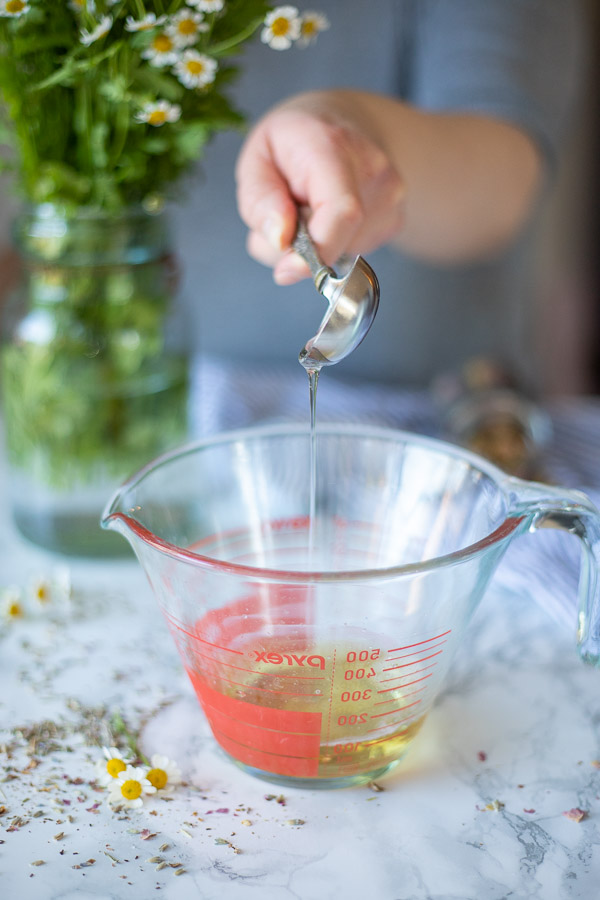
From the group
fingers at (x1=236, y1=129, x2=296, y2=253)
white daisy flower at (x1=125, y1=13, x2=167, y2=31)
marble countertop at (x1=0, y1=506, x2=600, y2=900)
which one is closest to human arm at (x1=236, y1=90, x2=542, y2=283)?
fingers at (x1=236, y1=129, x2=296, y2=253)

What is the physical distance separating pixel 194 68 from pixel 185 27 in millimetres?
28

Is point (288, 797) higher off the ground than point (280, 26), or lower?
lower

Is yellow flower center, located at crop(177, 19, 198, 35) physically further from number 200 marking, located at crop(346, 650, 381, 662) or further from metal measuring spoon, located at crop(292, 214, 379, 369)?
number 200 marking, located at crop(346, 650, 381, 662)

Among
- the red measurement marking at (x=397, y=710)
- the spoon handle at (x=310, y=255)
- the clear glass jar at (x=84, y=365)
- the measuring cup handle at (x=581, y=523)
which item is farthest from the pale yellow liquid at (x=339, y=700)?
the clear glass jar at (x=84, y=365)

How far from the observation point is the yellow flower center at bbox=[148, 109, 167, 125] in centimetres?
67

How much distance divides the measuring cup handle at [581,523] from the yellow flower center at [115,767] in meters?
0.29

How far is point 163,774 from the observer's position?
1.83ft

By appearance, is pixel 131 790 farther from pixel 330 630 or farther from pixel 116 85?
pixel 116 85

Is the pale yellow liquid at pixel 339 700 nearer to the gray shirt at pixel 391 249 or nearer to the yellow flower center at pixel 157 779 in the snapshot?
the yellow flower center at pixel 157 779

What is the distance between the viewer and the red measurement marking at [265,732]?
52 centimetres

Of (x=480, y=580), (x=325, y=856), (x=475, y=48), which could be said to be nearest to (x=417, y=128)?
(x=475, y=48)

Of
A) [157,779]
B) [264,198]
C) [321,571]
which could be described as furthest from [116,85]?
[157,779]


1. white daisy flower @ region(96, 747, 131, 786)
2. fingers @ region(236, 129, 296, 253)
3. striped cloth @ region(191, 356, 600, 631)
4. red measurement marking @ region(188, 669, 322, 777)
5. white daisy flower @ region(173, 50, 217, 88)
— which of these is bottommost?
striped cloth @ region(191, 356, 600, 631)

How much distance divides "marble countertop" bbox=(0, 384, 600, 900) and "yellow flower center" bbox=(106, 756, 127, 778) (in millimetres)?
12
